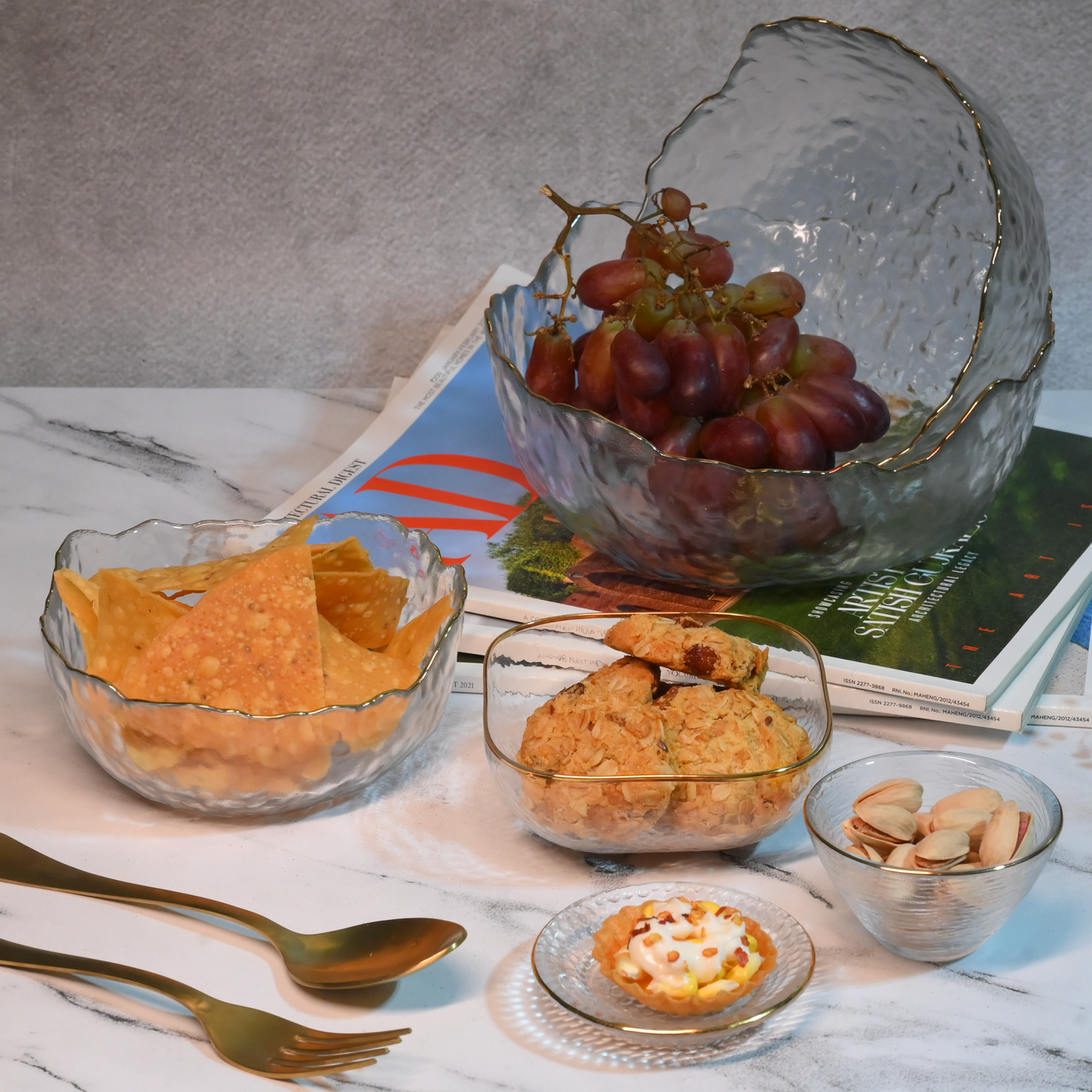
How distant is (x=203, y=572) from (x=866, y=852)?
14.4 inches

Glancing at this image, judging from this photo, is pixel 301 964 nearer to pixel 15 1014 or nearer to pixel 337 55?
pixel 15 1014

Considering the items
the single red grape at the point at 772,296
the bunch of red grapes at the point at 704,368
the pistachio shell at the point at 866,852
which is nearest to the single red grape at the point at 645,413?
the bunch of red grapes at the point at 704,368

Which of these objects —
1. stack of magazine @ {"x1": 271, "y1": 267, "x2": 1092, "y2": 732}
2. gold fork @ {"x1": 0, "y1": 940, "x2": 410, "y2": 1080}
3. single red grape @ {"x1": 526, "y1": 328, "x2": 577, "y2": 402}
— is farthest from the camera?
single red grape @ {"x1": 526, "y1": 328, "x2": 577, "y2": 402}

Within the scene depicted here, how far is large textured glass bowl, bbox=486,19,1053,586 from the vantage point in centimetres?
73

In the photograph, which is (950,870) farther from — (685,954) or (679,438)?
(679,438)

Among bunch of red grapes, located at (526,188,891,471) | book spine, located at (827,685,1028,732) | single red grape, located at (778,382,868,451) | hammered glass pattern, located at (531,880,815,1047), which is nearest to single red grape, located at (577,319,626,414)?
bunch of red grapes, located at (526,188,891,471)

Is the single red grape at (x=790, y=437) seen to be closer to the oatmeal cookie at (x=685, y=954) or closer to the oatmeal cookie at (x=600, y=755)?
the oatmeal cookie at (x=600, y=755)

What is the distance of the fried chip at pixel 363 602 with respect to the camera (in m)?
0.68

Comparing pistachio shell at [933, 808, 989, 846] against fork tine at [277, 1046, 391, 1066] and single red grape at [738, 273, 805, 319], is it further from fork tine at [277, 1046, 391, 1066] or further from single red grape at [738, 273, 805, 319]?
single red grape at [738, 273, 805, 319]

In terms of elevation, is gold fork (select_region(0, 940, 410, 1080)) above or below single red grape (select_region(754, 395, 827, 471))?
below

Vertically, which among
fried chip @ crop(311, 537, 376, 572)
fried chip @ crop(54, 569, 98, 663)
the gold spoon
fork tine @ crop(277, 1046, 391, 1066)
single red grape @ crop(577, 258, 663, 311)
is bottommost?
fork tine @ crop(277, 1046, 391, 1066)

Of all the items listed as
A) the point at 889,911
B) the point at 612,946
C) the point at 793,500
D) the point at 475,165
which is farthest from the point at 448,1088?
the point at 475,165

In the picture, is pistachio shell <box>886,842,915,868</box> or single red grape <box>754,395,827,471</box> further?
single red grape <box>754,395,827,471</box>

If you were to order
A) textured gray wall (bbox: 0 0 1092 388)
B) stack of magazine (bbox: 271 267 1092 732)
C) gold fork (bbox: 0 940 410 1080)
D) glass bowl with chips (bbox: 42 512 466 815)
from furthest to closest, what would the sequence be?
1. textured gray wall (bbox: 0 0 1092 388)
2. stack of magazine (bbox: 271 267 1092 732)
3. glass bowl with chips (bbox: 42 512 466 815)
4. gold fork (bbox: 0 940 410 1080)
